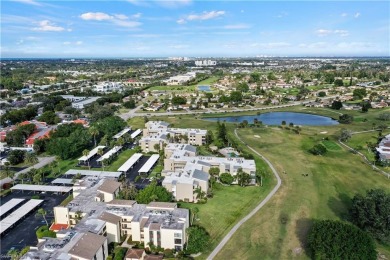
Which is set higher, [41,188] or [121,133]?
[121,133]

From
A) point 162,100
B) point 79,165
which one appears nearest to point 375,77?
point 162,100

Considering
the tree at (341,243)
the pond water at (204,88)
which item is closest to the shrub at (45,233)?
the tree at (341,243)

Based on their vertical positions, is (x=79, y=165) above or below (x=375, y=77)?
below

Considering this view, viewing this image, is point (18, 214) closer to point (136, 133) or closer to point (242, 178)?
point (242, 178)

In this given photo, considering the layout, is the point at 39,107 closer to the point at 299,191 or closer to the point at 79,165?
the point at 79,165

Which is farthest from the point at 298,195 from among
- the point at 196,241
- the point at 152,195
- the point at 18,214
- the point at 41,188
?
the point at 41,188

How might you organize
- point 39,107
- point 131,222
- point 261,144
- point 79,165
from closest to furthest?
point 131,222 → point 79,165 → point 261,144 → point 39,107

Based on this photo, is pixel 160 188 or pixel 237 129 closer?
pixel 160 188
